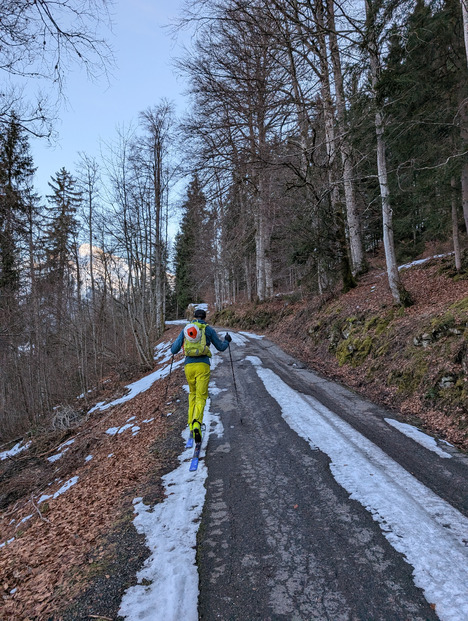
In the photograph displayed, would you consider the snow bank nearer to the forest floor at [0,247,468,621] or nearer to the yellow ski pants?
the forest floor at [0,247,468,621]

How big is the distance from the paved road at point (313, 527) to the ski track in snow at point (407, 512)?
0.02 metres

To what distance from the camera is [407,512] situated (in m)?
3.10

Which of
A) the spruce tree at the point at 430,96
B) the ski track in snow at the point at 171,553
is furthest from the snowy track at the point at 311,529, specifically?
the spruce tree at the point at 430,96

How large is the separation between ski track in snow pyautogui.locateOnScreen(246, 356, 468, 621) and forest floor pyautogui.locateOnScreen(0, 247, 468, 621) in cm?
160

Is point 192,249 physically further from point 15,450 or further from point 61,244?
point 15,450

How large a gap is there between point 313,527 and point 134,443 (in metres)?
4.08

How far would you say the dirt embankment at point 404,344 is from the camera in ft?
18.8

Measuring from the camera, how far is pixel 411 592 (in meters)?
2.24

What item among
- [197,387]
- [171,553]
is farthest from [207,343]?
[171,553]

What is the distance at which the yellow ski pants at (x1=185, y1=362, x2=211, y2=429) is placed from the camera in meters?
4.86

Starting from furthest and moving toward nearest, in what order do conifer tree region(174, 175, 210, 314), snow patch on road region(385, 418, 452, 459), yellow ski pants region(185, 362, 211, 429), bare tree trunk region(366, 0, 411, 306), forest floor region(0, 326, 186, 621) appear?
conifer tree region(174, 175, 210, 314)
bare tree trunk region(366, 0, 411, 306)
yellow ski pants region(185, 362, 211, 429)
snow patch on road region(385, 418, 452, 459)
forest floor region(0, 326, 186, 621)

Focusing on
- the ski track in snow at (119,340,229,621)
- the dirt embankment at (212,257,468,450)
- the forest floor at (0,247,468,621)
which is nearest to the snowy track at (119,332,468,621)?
the ski track in snow at (119,340,229,621)

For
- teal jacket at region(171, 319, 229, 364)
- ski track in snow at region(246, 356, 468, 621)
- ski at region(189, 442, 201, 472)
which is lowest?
ski track in snow at region(246, 356, 468, 621)

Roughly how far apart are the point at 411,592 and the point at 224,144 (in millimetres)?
15570
